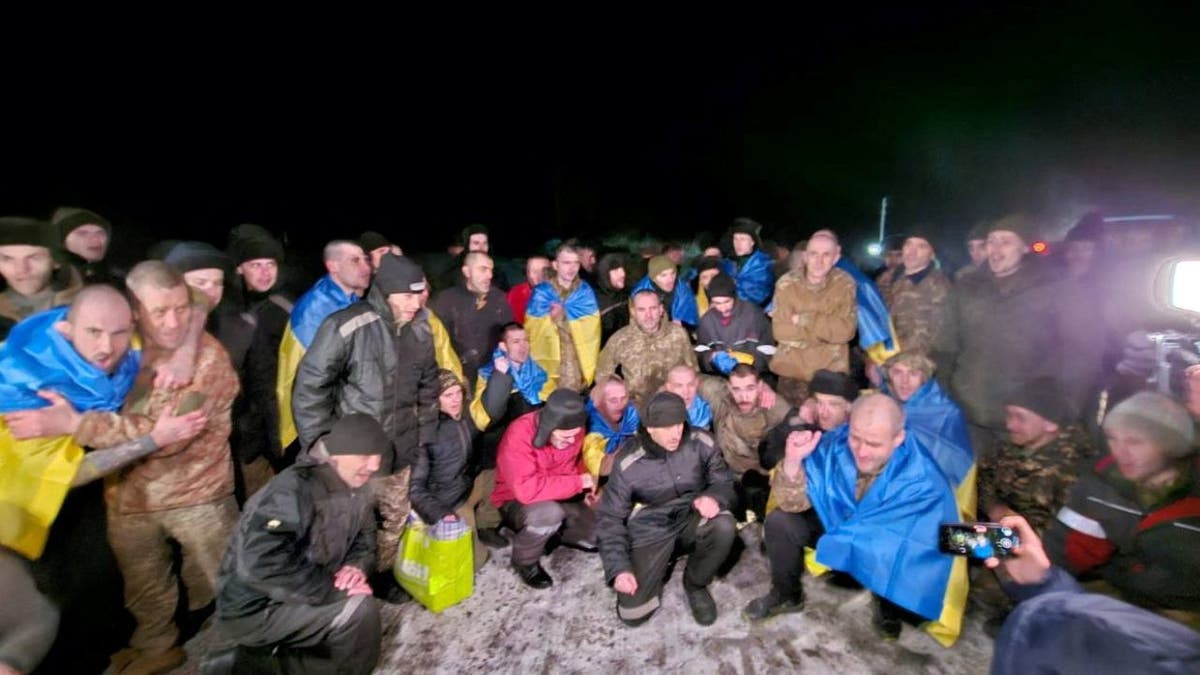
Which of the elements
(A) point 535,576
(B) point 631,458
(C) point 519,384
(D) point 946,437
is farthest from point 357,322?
(D) point 946,437

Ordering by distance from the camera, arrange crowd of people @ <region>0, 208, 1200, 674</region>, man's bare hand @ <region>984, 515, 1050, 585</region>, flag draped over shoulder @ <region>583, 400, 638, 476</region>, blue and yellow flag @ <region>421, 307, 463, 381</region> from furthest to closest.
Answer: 1. flag draped over shoulder @ <region>583, 400, 638, 476</region>
2. blue and yellow flag @ <region>421, 307, 463, 381</region>
3. crowd of people @ <region>0, 208, 1200, 674</region>
4. man's bare hand @ <region>984, 515, 1050, 585</region>

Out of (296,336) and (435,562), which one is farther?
(296,336)

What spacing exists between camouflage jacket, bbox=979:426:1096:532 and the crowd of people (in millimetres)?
14

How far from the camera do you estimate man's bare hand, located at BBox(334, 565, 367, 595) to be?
260cm

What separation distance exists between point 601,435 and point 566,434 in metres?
0.68

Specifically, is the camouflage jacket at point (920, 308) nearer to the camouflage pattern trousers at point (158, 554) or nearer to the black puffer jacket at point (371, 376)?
the black puffer jacket at point (371, 376)

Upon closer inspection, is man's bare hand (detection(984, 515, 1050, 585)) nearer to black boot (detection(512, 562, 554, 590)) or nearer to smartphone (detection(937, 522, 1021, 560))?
smartphone (detection(937, 522, 1021, 560))

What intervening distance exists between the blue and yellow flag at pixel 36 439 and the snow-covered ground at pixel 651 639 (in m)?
1.08

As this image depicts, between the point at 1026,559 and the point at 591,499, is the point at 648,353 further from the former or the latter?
the point at 1026,559

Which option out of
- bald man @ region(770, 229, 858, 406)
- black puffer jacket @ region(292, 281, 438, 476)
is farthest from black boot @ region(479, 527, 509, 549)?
bald man @ region(770, 229, 858, 406)

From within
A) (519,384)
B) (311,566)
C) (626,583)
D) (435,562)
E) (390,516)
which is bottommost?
(626,583)

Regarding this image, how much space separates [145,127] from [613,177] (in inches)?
838

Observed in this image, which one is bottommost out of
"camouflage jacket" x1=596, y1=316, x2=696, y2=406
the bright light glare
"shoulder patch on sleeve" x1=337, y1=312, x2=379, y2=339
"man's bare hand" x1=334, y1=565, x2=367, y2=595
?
"man's bare hand" x1=334, y1=565, x2=367, y2=595

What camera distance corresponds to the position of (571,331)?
493cm
